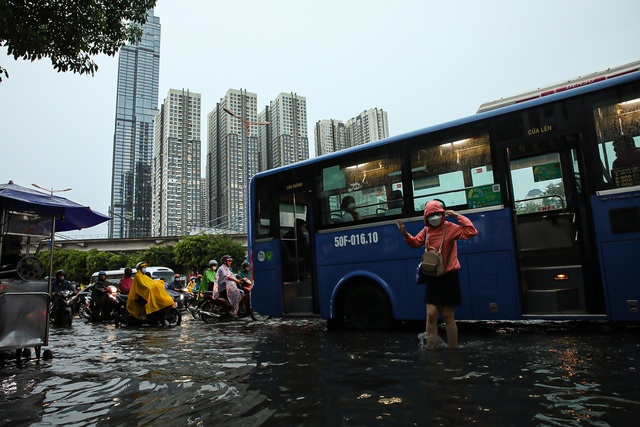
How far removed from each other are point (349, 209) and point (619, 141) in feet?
11.8

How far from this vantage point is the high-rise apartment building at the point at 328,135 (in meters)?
53.7

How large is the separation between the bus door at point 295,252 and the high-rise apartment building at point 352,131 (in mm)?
39472

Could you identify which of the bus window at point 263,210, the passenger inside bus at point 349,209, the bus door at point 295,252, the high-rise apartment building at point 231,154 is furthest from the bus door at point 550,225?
the high-rise apartment building at point 231,154

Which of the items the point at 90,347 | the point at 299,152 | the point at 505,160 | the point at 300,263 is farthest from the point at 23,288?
the point at 299,152

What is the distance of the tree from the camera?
241 inches

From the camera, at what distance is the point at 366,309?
21.7 feet

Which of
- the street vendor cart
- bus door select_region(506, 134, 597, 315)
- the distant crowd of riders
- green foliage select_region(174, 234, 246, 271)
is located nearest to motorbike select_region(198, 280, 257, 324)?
the distant crowd of riders

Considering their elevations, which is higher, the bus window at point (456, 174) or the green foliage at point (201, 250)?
the green foliage at point (201, 250)

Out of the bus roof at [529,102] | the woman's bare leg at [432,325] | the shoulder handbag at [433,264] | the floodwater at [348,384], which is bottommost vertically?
the floodwater at [348,384]

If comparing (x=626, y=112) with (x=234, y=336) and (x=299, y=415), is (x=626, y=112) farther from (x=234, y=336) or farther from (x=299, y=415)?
(x=234, y=336)

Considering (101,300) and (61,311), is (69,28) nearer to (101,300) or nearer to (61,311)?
(61,311)

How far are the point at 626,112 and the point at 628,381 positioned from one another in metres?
3.22

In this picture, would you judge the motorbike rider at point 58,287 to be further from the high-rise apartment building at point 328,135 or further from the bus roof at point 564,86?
the high-rise apartment building at point 328,135

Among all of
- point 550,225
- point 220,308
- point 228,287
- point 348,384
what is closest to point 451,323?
point 348,384
